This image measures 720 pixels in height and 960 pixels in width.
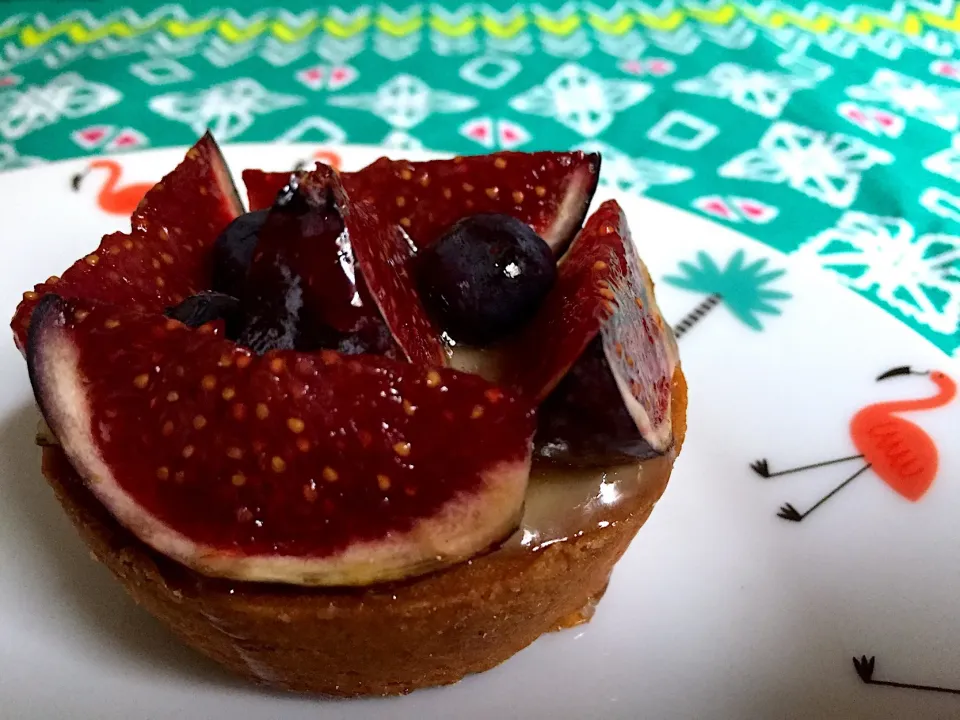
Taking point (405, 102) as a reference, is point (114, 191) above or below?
above

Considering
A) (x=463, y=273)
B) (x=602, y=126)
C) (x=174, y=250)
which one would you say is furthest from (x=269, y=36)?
(x=463, y=273)

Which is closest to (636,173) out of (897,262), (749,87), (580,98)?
(580,98)

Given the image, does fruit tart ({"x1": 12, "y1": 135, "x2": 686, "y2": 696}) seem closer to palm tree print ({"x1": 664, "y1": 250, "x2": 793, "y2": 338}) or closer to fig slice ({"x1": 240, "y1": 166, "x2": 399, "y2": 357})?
fig slice ({"x1": 240, "y1": 166, "x2": 399, "y2": 357})

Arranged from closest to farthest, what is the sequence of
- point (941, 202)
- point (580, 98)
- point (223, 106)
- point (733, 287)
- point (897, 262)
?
point (733, 287)
point (897, 262)
point (941, 202)
point (223, 106)
point (580, 98)

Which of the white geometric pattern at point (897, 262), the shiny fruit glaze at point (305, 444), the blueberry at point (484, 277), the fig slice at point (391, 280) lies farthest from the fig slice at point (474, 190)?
the white geometric pattern at point (897, 262)

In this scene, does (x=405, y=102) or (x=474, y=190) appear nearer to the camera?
(x=474, y=190)

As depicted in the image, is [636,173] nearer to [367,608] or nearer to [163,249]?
[163,249]

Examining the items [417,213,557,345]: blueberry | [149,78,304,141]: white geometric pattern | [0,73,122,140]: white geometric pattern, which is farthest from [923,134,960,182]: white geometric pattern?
[0,73,122,140]: white geometric pattern
